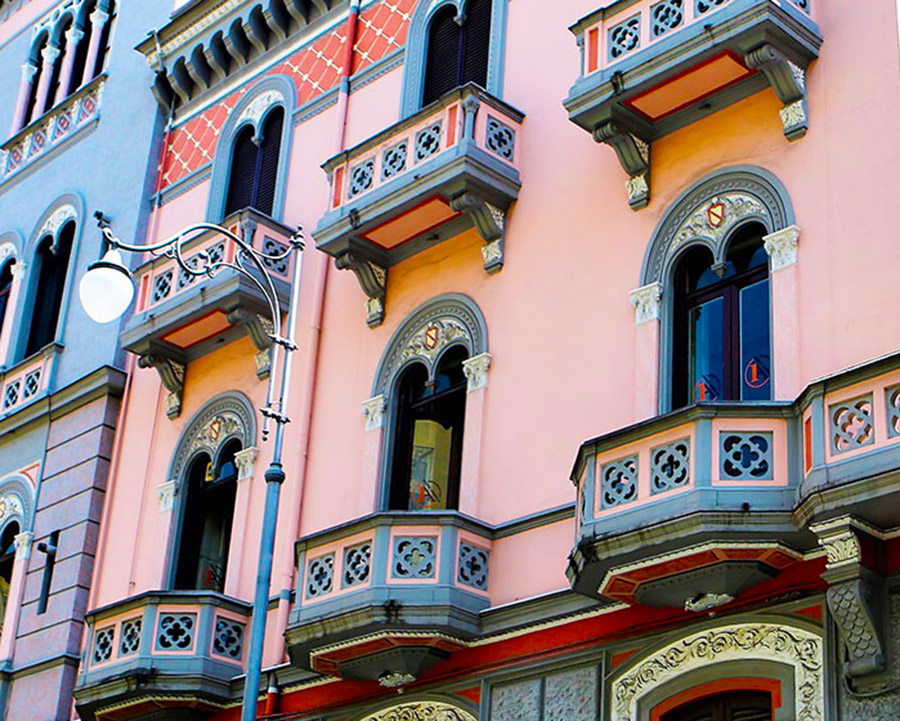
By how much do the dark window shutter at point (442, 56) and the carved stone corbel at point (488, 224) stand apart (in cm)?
267

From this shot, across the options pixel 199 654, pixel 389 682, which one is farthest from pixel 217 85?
pixel 389 682

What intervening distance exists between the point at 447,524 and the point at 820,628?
14.5ft

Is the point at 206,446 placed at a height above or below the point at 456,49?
below

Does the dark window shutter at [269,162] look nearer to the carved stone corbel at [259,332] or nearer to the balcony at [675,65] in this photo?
the carved stone corbel at [259,332]

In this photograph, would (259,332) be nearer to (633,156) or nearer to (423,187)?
(423,187)

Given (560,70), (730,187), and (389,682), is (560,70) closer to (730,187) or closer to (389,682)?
(730,187)

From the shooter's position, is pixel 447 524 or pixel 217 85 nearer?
pixel 447 524

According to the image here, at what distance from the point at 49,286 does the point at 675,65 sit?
1397 centimetres

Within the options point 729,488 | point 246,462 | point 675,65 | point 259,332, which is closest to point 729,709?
point 729,488

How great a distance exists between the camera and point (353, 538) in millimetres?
17719

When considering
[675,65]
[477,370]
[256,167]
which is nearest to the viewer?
[675,65]

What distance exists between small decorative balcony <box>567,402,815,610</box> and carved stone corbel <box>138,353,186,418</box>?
917cm

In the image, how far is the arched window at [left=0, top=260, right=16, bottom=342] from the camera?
28.0 meters

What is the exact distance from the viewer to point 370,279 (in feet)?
67.6
